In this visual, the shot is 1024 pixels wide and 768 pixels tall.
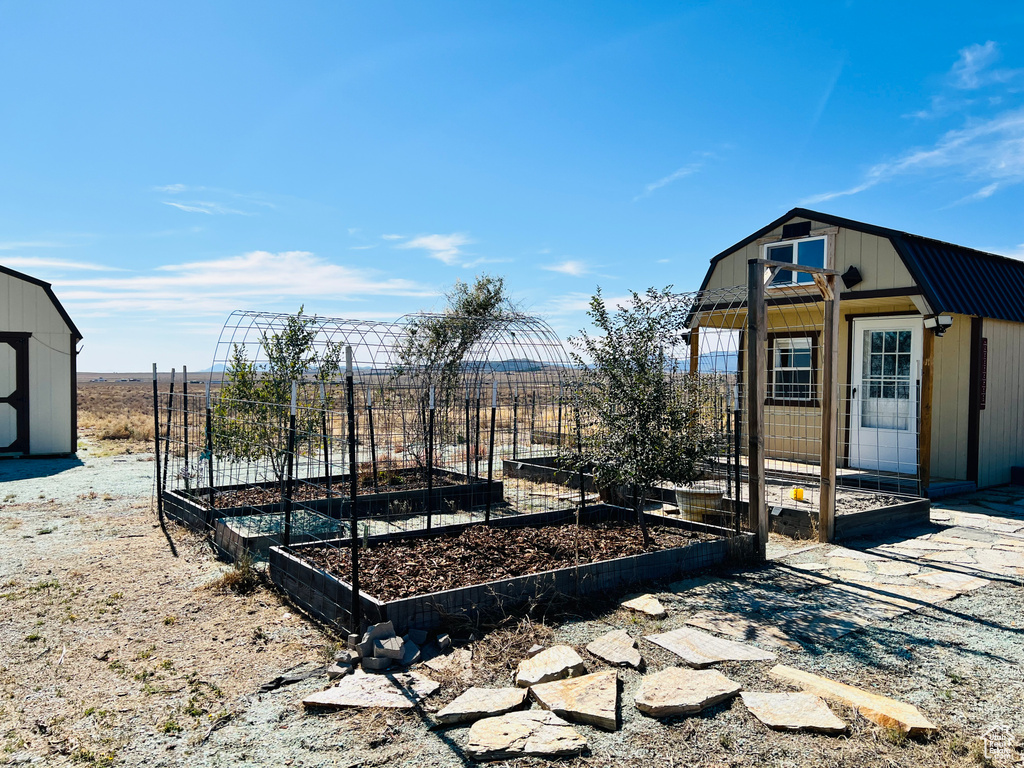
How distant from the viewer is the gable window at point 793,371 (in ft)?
37.5

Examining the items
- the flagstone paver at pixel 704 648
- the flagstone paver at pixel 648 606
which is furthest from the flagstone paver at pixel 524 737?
the flagstone paver at pixel 648 606

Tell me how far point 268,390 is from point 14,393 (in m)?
9.85

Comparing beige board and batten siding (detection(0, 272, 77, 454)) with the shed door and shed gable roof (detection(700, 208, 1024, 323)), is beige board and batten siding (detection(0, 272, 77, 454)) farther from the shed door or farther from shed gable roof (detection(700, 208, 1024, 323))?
shed gable roof (detection(700, 208, 1024, 323))

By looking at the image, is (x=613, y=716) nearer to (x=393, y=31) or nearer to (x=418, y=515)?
(x=418, y=515)

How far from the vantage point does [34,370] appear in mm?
14617

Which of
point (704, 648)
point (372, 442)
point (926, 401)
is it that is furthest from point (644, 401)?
point (926, 401)

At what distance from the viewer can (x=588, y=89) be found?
10453 mm

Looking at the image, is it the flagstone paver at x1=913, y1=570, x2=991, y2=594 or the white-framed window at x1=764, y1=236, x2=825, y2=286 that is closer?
the flagstone paver at x1=913, y1=570, x2=991, y2=594

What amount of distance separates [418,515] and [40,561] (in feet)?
13.1

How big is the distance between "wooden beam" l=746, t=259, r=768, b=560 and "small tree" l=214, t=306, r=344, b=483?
192 inches

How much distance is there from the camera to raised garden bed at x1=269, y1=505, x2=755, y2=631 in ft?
14.8

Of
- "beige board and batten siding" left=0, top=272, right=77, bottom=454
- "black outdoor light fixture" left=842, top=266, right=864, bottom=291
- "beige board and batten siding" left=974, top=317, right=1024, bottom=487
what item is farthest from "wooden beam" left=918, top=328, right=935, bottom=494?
"beige board and batten siding" left=0, top=272, right=77, bottom=454

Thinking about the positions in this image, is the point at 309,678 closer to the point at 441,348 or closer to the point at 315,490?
the point at 315,490

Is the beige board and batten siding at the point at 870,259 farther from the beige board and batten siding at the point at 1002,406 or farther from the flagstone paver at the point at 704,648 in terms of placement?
the flagstone paver at the point at 704,648
